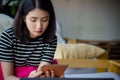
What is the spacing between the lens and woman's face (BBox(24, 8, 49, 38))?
1102 millimetres

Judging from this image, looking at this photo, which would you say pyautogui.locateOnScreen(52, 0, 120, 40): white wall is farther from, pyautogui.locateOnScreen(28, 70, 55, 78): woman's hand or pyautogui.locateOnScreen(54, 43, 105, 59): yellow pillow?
pyautogui.locateOnScreen(28, 70, 55, 78): woman's hand

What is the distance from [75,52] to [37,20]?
39.1 inches

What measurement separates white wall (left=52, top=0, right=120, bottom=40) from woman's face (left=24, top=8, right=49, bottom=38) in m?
3.42

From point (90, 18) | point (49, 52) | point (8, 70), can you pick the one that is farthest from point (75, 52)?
point (90, 18)

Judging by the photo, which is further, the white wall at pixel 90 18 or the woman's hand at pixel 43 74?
the white wall at pixel 90 18

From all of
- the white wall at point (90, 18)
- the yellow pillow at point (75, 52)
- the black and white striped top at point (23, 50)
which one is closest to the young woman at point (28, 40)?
the black and white striped top at point (23, 50)

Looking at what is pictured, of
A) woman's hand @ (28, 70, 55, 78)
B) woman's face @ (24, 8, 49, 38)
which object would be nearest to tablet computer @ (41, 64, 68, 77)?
woman's hand @ (28, 70, 55, 78)

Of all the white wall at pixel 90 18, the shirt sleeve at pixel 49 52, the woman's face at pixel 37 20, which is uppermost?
the woman's face at pixel 37 20

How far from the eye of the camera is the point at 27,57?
3.95ft

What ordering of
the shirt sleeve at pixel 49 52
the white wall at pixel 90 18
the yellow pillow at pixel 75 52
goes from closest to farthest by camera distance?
the shirt sleeve at pixel 49 52 < the yellow pillow at pixel 75 52 < the white wall at pixel 90 18

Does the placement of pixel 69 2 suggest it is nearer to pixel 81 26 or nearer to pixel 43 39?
pixel 81 26

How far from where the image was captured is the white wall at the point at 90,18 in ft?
15.0

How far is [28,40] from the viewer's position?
119 cm

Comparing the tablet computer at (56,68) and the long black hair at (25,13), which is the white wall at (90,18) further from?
the tablet computer at (56,68)
